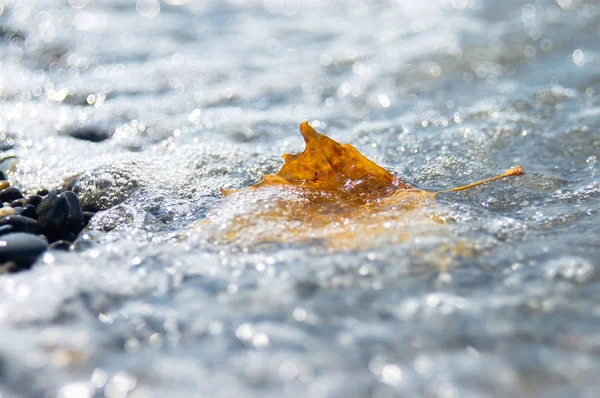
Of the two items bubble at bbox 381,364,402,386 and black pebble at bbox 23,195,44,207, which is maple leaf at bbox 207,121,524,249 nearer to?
bubble at bbox 381,364,402,386

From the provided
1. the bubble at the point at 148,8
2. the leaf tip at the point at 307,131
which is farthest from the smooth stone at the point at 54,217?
the bubble at the point at 148,8

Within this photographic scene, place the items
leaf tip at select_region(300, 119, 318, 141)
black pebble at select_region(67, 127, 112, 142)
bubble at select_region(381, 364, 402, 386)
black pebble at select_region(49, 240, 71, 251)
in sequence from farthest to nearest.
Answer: black pebble at select_region(67, 127, 112, 142), leaf tip at select_region(300, 119, 318, 141), black pebble at select_region(49, 240, 71, 251), bubble at select_region(381, 364, 402, 386)

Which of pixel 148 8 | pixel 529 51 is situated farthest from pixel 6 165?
pixel 148 8

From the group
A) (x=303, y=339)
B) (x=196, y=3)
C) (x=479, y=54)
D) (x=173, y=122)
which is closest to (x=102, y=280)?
(x=303, y=339)

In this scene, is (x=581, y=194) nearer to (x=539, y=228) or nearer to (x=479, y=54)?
(x=539, y=228)

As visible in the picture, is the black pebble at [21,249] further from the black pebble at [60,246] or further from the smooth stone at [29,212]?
the smooth stone at [29,212]

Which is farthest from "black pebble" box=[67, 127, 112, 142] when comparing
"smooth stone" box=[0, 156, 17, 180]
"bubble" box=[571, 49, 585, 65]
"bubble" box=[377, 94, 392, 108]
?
"bubble" box=[571, 49, 585, 65]

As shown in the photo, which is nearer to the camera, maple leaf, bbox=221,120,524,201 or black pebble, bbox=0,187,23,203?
maple leaf, bbox=221,120,524,201
